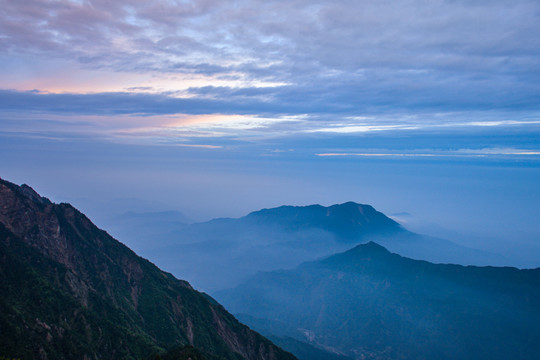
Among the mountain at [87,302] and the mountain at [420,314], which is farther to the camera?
the mountain at [420,314]

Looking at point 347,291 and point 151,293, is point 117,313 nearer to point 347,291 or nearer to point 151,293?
point 151,293

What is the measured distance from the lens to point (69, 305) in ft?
161

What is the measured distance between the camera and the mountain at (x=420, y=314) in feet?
442

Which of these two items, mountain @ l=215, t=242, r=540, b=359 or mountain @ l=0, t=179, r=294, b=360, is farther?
mountain @ l=215, t=242, r=540, b=359

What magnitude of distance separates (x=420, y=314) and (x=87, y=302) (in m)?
164

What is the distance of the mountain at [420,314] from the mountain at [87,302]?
5514 centimetres

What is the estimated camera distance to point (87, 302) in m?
57.8

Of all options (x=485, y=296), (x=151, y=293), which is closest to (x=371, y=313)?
(x=485, y=296)

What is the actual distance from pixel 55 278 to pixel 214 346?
40122 millimetres

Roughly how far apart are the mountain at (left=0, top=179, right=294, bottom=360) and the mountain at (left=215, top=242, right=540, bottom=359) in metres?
55.1

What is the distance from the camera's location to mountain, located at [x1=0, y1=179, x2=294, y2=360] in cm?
4128

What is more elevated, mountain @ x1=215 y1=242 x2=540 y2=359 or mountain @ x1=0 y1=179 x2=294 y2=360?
mountain @ x1=0 y1=179 x2=294 y2=360

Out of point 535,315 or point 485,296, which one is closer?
point 535,315

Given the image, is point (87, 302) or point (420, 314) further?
point (420, 314)
